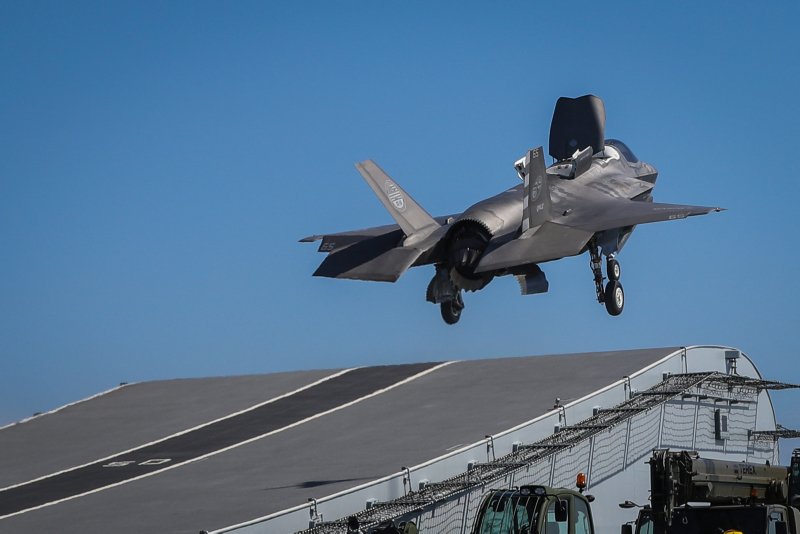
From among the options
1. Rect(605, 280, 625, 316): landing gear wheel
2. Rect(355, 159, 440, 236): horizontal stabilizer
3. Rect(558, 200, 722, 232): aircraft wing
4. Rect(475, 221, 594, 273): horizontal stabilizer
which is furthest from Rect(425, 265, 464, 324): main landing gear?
Rect(605, 280, 625, 316): landing gear wheel

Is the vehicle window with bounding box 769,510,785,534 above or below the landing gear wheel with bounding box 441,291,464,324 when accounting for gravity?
below

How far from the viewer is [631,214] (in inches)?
912

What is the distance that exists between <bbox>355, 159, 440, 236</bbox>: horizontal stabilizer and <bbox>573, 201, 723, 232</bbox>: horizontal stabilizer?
158 inches

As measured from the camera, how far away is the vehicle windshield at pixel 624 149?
2916 cm

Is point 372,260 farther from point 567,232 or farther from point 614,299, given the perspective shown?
point 614,299

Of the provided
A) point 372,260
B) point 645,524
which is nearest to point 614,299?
point 372,260

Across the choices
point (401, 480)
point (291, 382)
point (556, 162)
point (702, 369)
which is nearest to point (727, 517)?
point (401, 480)

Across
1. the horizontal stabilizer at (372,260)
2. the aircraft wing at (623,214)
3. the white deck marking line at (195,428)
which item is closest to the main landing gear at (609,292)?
the aircraft wing at (623,214)

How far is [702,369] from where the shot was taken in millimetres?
31453

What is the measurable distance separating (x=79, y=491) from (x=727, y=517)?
1922 cm

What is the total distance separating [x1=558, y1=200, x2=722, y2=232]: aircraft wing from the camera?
22688 millimetres

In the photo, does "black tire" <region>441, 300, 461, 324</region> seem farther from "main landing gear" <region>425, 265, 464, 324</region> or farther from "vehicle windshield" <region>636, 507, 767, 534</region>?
"vehicle windshield" <region>636, 507, 767, 534</region>

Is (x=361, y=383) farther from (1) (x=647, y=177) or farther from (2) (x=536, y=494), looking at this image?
(2) (x=536, y=494)

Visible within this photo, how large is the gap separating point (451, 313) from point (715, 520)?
11141 millimetres
